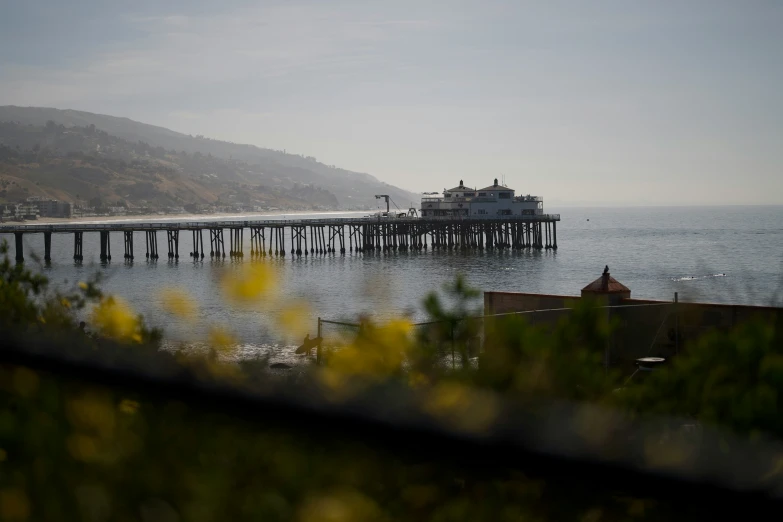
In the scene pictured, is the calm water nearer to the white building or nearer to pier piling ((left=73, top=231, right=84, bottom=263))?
pier piling ((left=73, top=231, right=84, bottom=263))

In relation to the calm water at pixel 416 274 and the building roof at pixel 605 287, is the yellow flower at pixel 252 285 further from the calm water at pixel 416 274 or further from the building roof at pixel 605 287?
the calm water at pixel 416 274

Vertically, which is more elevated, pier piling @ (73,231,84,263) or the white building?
the white building

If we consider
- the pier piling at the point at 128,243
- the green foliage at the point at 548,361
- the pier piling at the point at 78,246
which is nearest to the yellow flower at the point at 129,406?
the green foliage at the point at 548,361

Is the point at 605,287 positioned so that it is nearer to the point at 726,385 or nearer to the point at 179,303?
the point at 179,303

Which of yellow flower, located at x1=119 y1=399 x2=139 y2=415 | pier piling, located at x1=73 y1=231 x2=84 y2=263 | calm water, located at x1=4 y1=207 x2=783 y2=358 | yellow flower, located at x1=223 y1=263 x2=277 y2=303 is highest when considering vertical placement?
yellow flower, located at x1=223 y1=263 x2=277 y2=303

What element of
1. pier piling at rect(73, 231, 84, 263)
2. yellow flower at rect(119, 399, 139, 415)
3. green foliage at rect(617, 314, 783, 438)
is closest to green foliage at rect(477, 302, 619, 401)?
green foliage at rect(617, 314, 783, 438)

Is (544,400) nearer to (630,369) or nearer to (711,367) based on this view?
(711,367)

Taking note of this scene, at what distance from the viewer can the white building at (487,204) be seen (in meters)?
95.4

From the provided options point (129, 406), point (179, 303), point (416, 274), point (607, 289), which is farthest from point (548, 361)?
point (416, 274)

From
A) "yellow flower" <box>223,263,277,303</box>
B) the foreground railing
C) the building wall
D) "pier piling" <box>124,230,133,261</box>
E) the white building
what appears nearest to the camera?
the foreground railing

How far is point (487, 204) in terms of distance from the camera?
313 feet

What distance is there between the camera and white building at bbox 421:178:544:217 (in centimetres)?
9538

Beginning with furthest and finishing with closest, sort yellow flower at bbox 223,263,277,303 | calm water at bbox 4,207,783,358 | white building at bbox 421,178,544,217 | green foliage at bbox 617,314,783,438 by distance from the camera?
white building at bbox 421,178,544,217 < calm water at bbox 4,207,783,358 < yellow flower at bbox 223,263,277,303 < green foliage at bbox 617,314,783,438

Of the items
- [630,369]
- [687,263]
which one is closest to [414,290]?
[687,263]
